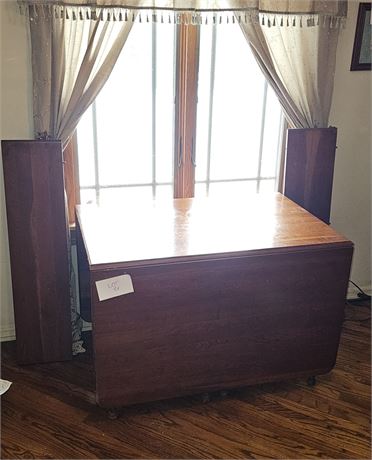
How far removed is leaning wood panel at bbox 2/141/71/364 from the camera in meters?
2.12

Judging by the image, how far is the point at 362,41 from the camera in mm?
2482

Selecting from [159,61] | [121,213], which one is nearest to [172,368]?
[121,213]

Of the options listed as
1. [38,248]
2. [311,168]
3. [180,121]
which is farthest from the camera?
[311,168]

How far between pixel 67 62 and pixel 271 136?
110 cm

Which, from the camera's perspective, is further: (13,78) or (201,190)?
(201,190)

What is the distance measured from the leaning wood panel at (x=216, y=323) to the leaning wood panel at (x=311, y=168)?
24.5 inches

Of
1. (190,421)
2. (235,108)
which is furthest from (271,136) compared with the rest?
(190,421)

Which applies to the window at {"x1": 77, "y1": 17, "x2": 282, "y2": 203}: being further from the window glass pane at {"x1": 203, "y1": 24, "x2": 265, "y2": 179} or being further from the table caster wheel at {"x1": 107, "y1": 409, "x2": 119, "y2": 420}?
the table caster wheel at {"x1": 107, "y1": 409, "x2": 119, "y2": 420}

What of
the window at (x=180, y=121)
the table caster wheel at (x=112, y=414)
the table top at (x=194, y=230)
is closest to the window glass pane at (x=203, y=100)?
the window at (x=180, y=121)

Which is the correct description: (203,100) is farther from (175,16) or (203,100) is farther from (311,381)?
(311,381)

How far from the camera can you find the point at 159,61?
2377mm

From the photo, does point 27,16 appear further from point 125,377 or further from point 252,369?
point 252,369

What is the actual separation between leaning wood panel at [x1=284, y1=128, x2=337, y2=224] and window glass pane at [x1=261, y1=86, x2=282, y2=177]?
18 cm

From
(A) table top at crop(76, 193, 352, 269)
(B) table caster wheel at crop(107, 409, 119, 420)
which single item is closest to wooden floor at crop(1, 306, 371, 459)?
(B) table caster wheel at crop(107, 409, 119, 420)
